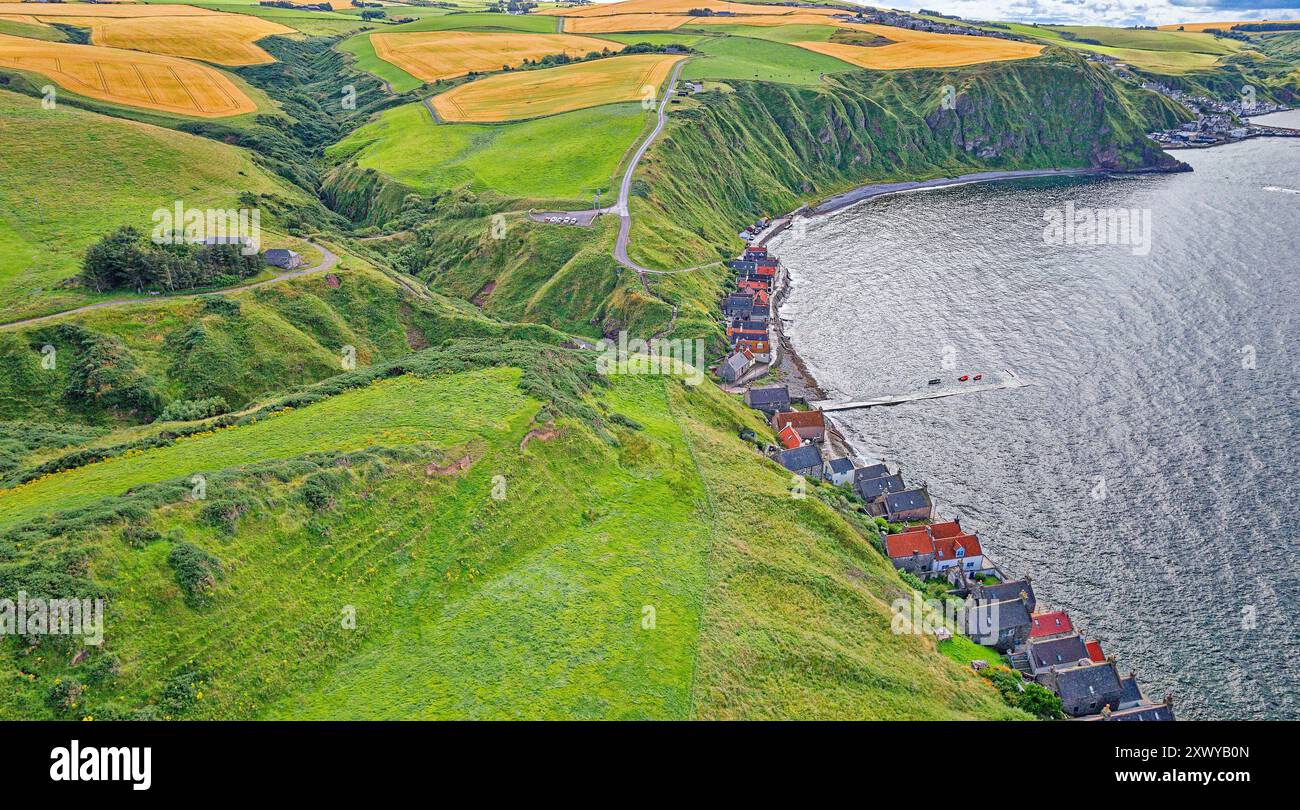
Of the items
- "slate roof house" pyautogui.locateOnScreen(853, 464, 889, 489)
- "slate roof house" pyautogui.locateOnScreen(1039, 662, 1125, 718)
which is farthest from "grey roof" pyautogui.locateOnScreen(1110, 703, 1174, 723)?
"slate roof house" pyautogui.locateOnScreen(853, 464, 889, 489)

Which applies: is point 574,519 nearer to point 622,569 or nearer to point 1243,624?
point 622,569

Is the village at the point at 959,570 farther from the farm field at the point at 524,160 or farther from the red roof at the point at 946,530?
the farm field at the point at 524,160

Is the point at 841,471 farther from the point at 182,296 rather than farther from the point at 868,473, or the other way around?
the point at 182,296

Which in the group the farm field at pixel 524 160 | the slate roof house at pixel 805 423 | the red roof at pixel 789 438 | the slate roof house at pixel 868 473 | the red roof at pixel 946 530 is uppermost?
the farm field at pixel 524 160

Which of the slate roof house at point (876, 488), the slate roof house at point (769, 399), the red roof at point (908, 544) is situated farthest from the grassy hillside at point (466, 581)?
the slate roof house at point (769, 399)

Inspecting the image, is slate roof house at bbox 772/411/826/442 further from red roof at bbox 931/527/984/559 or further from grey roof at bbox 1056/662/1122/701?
grey roof at bbox 1056/662/1122/701

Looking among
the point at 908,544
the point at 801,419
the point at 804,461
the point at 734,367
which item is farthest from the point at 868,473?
the point at 734,367
